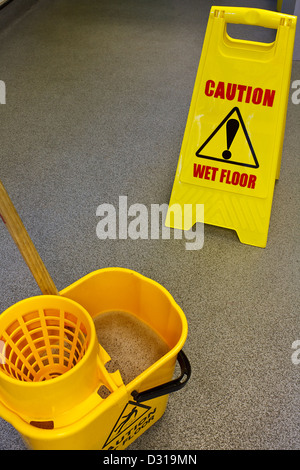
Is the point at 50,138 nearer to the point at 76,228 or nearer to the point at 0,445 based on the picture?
the point at 76,228

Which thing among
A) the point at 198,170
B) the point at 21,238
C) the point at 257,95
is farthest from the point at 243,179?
the point at 21,238

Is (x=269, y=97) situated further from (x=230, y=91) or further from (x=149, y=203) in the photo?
(x=149, y=203)

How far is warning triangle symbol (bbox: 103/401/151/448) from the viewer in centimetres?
81

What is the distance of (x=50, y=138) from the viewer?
6.07 feet

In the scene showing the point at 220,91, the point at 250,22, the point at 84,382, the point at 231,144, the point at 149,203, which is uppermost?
the point at 250,22

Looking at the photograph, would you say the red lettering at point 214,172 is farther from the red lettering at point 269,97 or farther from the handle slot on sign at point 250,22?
the handle slot on sign at point 250,22

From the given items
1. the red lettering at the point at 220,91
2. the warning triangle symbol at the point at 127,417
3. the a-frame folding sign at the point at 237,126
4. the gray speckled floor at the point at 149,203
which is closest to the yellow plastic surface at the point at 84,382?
the warning triangle symbol at the point at 127,417

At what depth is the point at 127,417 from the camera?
2.73 ft

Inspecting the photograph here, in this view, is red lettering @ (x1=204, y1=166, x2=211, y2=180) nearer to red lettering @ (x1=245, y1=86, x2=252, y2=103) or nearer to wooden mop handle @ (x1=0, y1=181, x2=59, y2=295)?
red lettering @ (x1=245, y1=86, x2=252, y2=103)

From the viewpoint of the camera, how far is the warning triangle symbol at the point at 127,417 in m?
0.81

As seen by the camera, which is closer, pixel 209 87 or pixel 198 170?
pixel 209 87

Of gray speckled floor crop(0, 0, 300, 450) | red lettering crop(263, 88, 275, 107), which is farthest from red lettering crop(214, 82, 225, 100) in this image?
gray speckled floor crop(0, 0, 300, 450)

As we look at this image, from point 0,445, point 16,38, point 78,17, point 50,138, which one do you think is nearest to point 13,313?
point 0,445

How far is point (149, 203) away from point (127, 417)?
2.81 ft
